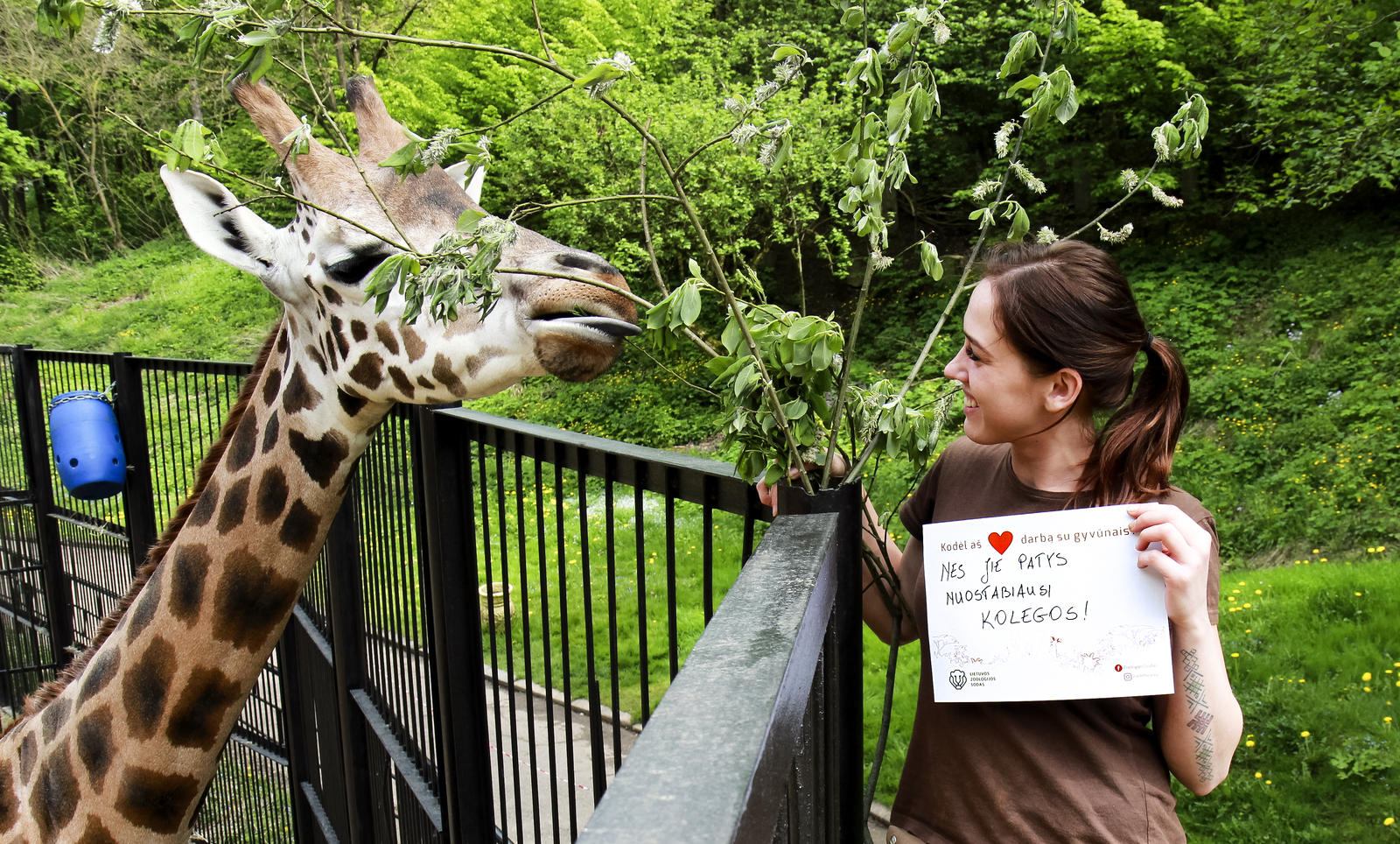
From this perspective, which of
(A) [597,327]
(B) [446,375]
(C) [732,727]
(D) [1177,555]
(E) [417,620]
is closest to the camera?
(C) [732,727]

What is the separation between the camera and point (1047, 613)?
1327 mm

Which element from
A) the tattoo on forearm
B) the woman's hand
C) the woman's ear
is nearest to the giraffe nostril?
the woman's ear

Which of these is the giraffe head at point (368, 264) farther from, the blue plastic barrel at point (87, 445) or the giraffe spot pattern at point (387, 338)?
the blue plastic barrel at point (87, 445)

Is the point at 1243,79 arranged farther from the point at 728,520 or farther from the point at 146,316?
the point at 146,316

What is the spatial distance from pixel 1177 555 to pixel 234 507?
2.21 m

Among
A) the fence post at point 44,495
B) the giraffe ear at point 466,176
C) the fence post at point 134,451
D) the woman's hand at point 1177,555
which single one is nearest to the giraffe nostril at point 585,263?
the giraffe ear at point 466,176

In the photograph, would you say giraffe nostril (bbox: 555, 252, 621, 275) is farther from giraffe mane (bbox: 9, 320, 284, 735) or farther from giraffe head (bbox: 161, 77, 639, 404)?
giraffe mane (bbox: 9, 320, 284, 735)

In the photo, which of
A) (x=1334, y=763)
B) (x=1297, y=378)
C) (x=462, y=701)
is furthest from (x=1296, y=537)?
(x=462, y=701)

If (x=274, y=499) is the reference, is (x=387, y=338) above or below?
above

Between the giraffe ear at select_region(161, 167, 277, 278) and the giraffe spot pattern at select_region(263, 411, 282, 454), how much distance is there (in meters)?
0.38

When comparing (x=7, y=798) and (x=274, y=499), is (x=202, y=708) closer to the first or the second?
(x=274, y=499)

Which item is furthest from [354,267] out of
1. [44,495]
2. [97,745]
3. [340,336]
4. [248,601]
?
[44,495]

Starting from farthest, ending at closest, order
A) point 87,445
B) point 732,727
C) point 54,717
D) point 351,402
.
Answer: point 87,445 < point 54,717 < point 351,402 < point 732,727

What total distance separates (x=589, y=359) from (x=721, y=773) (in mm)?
1416
